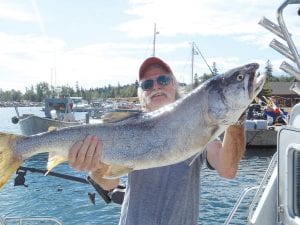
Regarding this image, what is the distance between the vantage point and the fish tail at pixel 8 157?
3115 mm

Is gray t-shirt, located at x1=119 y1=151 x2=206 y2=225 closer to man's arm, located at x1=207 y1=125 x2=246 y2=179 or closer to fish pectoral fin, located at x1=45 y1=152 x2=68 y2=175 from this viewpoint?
man's arm, located at x1=207 y1=125 x2=246 y2=179

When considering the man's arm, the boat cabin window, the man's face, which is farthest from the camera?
the boat cabin window

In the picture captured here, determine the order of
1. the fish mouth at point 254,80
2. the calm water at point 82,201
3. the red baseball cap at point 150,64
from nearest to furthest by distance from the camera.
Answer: the fish mouth at point 254,80 → the red baseball cap at point 150,64 → the calm water at point 82,201

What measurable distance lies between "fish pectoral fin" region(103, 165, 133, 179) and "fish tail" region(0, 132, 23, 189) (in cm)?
64

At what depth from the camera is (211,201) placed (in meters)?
16.6

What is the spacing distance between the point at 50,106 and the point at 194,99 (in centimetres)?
5002

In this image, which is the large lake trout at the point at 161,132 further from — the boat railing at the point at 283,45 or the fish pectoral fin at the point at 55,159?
the boat railing at the point at 283,45

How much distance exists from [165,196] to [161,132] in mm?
557

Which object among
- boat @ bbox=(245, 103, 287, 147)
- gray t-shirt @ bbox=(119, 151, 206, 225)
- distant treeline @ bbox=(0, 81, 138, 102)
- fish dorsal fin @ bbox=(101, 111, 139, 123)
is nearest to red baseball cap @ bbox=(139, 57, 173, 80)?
fish dorsal fin @ bbox=(101, 111, 139, 123)

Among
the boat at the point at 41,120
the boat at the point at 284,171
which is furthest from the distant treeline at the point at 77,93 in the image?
the boat at the point at 284,171

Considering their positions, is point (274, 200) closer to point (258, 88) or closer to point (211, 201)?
point (258, 88)

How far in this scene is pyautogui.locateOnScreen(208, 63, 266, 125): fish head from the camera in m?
2.62

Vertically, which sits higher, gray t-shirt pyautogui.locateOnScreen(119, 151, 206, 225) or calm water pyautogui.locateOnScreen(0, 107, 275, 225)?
gray t-shirt pyautogui.locateOnScreen(119, 151, 206, 225)

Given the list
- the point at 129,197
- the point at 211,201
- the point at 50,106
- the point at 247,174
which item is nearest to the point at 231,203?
the point at 211,201
